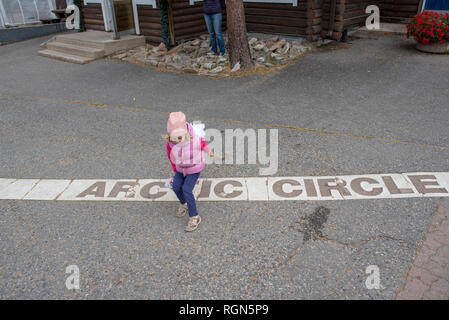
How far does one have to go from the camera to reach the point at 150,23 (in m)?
12.0

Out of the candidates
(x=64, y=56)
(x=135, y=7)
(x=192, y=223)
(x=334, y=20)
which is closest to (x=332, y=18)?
Result: (x=334, y=20)

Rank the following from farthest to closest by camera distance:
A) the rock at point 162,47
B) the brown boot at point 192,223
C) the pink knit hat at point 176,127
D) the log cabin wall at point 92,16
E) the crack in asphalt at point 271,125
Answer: the log cabin wall at point 92,16, the rock at point 162,47, the crack in asphalt at point 271,125, the brown boot at point 192,223, the pink knit hat at point 176,127

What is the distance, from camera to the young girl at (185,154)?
3.40m

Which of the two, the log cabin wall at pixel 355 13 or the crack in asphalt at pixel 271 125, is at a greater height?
the log cabin wall at pixel 355 13

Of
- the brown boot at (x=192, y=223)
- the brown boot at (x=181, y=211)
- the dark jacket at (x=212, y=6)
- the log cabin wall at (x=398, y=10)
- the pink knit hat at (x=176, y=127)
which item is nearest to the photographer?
the pink knit hat at (x=176, y=127)

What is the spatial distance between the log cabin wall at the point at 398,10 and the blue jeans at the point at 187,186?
40.7ft

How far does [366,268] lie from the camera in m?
3.23

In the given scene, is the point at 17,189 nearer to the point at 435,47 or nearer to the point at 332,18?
the point at 332,18

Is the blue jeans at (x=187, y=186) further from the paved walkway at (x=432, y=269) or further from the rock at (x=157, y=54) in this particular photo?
the rock at (x=157, y=54)

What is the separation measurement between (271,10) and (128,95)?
21.4 ft

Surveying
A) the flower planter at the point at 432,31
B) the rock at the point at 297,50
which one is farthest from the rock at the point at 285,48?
the flower planter at the point at 432,31

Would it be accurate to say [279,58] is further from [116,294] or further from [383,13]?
[116,294]

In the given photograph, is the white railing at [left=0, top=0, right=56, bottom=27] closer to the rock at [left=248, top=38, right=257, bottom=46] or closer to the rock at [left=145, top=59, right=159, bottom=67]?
the rock at [left=145, top=59, right=159, bottom=67]
